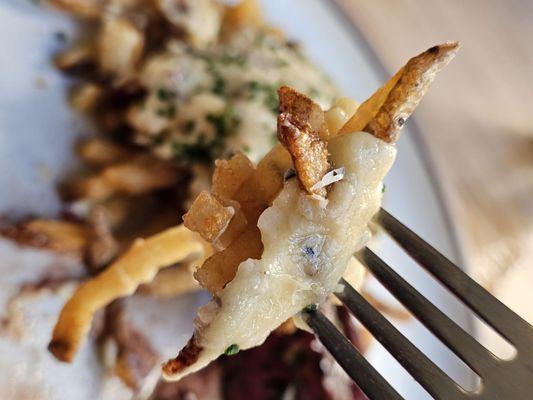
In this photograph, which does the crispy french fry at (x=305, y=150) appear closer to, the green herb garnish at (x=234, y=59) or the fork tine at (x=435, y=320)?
the fork tine at (x=435, y=320)

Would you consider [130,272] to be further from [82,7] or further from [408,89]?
[82,7]

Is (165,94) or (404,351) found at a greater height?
(404,351)

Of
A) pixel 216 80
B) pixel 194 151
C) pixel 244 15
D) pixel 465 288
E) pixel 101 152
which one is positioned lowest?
pixel 101 152

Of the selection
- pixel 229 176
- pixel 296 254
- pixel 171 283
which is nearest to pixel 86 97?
pixel 171 283

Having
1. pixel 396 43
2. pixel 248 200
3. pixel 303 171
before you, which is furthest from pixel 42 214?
pixel 396 43

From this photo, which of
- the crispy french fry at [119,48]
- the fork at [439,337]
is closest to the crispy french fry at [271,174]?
the fork at [439,337]

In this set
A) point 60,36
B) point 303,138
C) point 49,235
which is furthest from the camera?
point 60,36
